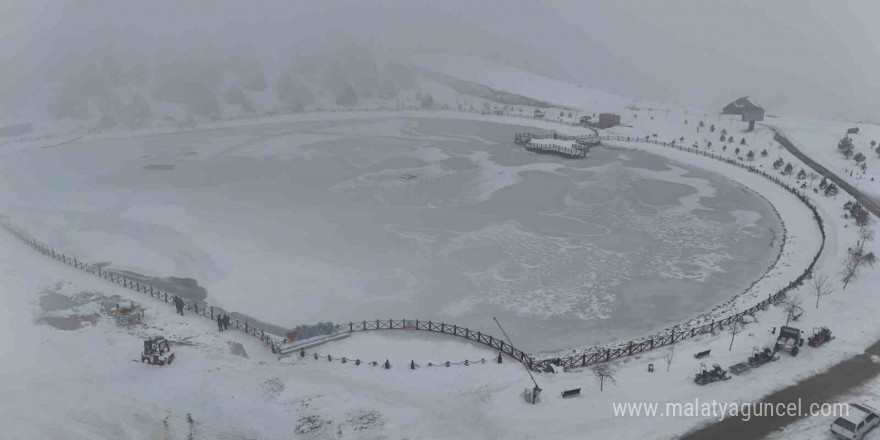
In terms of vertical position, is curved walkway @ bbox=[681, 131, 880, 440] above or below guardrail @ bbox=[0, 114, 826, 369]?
above

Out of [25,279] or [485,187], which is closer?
[25,279]

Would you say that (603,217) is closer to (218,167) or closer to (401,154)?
(401,154)

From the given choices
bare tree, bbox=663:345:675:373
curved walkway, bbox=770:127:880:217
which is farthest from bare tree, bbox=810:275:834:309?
curved walkway, bbox=770:127:880:217

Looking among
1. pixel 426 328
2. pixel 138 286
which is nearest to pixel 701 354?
pixel 426 328

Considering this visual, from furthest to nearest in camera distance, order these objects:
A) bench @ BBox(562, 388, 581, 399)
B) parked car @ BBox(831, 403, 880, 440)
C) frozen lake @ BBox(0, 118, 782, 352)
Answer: frozen lake @ BBox(0, 118, 782, 352) < bench @ BBox(562, 388, 581, 399) < parked car @ BBox(831, 403, 880, 440)

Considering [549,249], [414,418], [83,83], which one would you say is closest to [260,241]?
[549,249]

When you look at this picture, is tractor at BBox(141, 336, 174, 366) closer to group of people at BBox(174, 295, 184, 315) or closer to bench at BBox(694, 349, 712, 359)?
group of people at BBox(174, 295, 184, 315)
